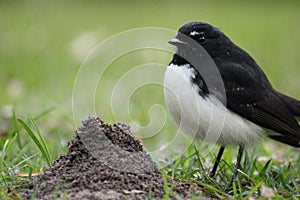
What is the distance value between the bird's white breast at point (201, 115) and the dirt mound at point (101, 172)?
620 millimetres

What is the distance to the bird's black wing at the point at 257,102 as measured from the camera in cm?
450

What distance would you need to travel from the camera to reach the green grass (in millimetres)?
4453

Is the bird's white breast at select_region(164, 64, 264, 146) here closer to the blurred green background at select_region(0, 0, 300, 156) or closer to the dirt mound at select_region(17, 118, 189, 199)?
the dirt mound at select_region(17, 118, 189, 199)

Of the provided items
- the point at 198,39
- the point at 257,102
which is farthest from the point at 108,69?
the point at 257,102

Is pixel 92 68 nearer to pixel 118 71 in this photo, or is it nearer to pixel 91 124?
pixel 118 71

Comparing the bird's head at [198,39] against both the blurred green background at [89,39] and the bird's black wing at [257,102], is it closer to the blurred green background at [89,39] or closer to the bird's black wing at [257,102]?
the bird's black wing at [257,102]

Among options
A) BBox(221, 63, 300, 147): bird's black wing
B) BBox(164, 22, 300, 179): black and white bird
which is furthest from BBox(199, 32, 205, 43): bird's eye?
BBox(221, 63, 300, 147): bird's black wing

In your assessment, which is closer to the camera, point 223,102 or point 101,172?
point 101,172

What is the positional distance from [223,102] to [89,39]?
6.54m

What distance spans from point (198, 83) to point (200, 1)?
15.5 meters

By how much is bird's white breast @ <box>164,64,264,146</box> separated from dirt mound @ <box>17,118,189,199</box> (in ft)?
2.03

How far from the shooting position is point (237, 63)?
15.3 ft

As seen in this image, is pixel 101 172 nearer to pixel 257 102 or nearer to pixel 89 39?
pixel 257 102

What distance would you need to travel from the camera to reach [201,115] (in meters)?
4.28
